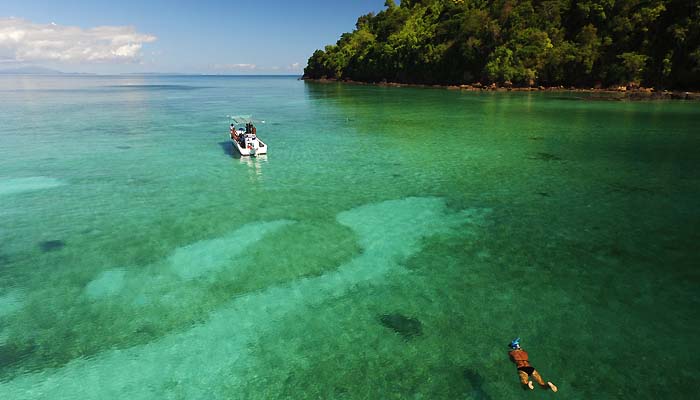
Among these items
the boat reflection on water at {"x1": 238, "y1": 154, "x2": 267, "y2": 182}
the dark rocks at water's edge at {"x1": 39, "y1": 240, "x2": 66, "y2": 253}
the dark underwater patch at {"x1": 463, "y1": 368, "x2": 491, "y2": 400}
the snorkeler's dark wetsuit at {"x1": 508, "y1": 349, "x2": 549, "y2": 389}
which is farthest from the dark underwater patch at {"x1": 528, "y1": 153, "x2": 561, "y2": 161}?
the dark rocks at water's edge at {"x1": 39, "y1": 240, "x2": 66, "y2": 253}

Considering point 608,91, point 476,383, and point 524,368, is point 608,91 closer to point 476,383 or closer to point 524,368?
point 524,368

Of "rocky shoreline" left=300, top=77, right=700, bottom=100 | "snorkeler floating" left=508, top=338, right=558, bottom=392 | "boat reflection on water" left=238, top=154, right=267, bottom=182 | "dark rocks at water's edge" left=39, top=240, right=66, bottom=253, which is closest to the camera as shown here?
"snorkeler floating" left=508, top=338, right=558, bottom=392

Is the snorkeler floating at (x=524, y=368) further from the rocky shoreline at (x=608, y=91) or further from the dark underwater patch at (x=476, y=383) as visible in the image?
the rocky shoreline at (x=608, y=91)

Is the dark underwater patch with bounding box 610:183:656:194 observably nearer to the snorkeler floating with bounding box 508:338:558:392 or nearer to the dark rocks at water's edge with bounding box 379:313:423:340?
the snorkeler floating with bounding box 508:338:558:392

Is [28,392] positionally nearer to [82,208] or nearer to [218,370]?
[218,370]

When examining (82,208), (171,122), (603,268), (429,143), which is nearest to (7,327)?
(82,208)

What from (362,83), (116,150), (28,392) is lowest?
(28,392)
